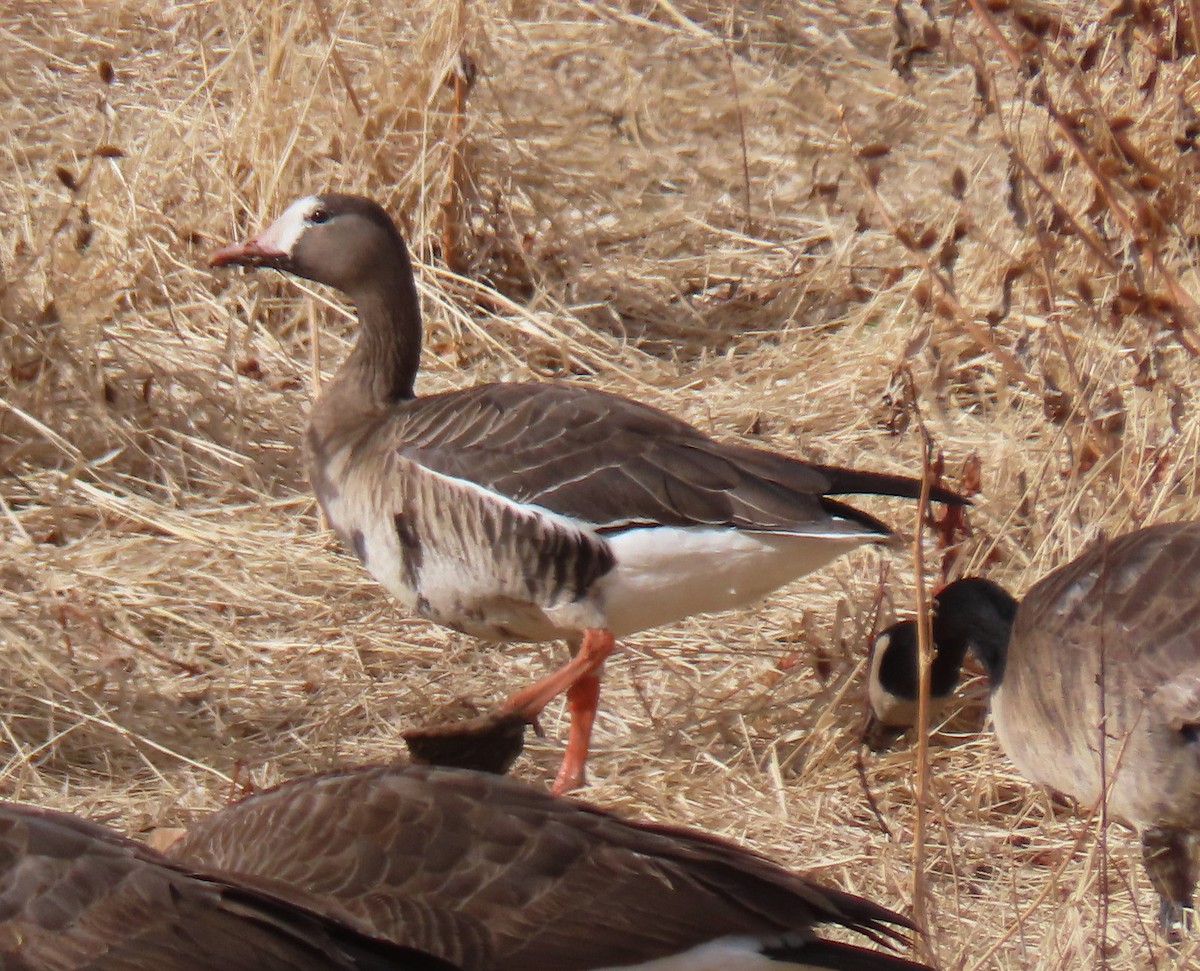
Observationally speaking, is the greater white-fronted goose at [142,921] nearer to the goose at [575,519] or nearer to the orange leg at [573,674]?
the goose at [575,519]

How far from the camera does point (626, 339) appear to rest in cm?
742

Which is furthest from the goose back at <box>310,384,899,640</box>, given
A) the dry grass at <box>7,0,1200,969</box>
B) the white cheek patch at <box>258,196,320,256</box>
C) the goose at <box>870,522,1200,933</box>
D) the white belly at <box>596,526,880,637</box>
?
the white cheek patch at <box>258,196,320,256</box>

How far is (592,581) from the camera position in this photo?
15.8ft

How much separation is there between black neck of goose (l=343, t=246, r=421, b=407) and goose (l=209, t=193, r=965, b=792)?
292 mm

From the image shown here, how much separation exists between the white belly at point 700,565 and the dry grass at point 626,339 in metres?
0.38

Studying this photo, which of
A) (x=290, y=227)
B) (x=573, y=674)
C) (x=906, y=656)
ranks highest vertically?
(x=290, y=227)

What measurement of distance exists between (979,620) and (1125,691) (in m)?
0.76

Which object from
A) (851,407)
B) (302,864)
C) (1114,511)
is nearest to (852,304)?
(851,407)

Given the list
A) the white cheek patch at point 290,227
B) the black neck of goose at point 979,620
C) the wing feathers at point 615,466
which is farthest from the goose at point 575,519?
the white cheek patch at point 290,227

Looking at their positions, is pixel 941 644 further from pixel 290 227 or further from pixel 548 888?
pixel 290 227

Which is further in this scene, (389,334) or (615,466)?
(389,334)

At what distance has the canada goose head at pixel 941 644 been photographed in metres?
4.62

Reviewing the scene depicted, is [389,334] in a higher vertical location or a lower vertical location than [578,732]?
higher

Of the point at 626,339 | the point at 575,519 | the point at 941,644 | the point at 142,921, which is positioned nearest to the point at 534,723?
the point at 575,519
